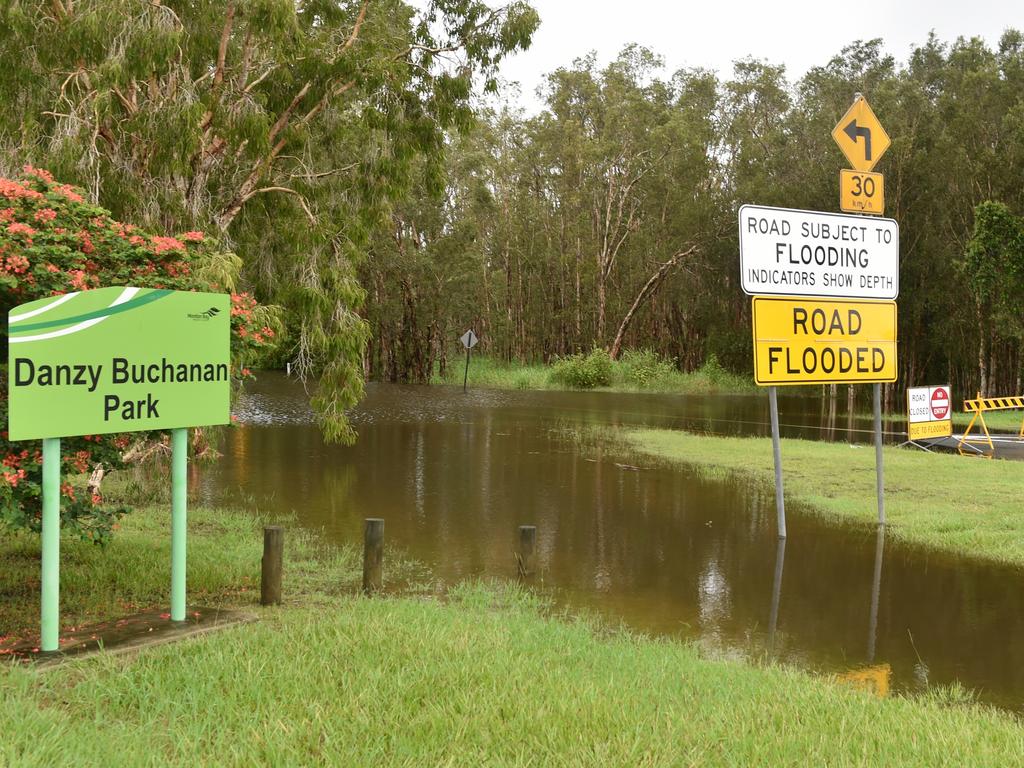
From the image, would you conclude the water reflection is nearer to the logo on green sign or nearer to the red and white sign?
the logo on green sign

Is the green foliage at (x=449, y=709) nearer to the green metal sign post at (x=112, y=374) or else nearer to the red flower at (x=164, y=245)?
the green metal sign post at (x=112, y=374)

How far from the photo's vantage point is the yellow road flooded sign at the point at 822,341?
10.5 metres

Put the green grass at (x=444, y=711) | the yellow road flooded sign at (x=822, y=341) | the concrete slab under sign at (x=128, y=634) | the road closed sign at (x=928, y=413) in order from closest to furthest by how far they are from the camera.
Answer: the green grass at (x=444, y=711) < the concrete slab under sign at (x=128, y=634) < the yellow road flooded sign at (x=822, y=341) < the road closed sign at (x=928, y=413)

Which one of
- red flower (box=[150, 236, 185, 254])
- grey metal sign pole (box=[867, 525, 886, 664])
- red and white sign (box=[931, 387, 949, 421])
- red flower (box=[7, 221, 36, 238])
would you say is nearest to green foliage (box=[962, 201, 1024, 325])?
red and white sign (box=[931, 387, 949, 421])

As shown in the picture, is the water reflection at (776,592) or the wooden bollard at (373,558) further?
the wooden bollard at (373,558)

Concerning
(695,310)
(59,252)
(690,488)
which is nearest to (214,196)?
(59,252)

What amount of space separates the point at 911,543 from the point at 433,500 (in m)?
6.87

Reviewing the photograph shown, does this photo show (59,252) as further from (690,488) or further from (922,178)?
(922,178)

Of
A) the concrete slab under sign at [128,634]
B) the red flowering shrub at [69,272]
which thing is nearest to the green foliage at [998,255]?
the red flowering shrub at [69,272]

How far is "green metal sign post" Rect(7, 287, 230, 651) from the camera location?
5352 millimetres

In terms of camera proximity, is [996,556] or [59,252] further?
[996,556]

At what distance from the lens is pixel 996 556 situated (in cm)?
995

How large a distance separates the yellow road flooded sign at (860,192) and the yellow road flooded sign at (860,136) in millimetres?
173

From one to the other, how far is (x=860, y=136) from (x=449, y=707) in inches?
379
